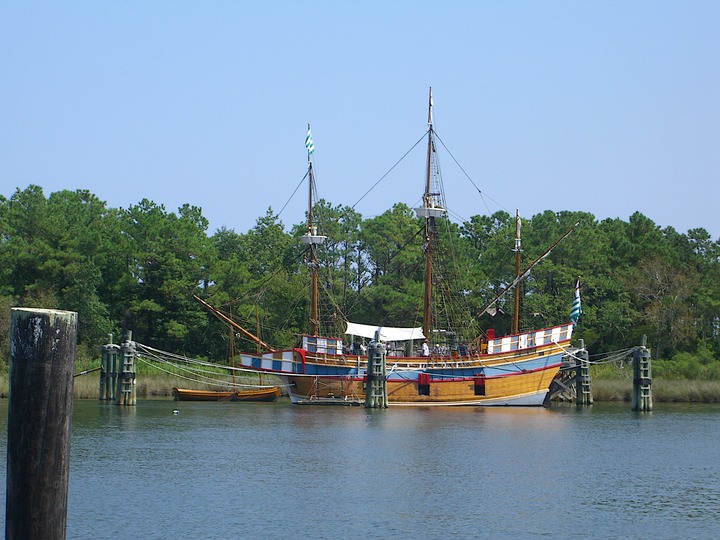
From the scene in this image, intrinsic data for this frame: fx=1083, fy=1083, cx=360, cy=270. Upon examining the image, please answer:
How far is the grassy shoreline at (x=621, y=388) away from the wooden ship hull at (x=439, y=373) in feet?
20.1

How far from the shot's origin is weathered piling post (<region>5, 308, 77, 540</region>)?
11539 millimetres

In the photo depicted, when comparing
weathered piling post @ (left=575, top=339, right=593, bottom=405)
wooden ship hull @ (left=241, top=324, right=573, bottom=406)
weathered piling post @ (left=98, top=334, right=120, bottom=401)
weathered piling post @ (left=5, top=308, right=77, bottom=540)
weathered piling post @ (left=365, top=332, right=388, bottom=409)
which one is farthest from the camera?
weathered piling post @ (left=575, top=339, right=593, bottom=405)

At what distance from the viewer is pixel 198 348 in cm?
8544

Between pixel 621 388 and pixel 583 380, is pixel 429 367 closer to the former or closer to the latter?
pixel 583 380

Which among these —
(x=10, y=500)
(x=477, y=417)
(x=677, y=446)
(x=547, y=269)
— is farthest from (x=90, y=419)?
(x=547, y=269)

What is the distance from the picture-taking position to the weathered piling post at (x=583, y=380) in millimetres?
66500

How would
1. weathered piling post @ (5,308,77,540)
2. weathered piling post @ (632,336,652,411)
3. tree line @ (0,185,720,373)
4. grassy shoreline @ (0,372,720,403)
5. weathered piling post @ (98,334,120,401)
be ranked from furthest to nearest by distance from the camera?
tree line @ (0,185,720,373), grassy shoreline @ (0,372,720,403), weathered piling post @ (98,334,120,401), weathered piling post @ (632,336,652,411), weathered piling post @ (5,308,77,540)

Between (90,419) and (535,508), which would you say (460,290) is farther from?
(535,508)

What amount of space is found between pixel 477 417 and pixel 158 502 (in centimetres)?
3191

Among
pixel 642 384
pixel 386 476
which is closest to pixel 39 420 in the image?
pixel 386 476

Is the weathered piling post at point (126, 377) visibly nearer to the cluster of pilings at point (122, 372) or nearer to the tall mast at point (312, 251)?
the cluster of pilings at point (122, 372)

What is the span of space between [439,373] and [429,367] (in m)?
0.74

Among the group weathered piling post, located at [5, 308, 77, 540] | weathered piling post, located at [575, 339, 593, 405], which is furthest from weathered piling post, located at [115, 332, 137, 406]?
weathered piling post, located at [5, 308, 77, 540]

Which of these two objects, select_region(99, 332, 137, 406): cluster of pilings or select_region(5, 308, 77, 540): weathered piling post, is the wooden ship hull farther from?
select_region(5, 308, 77, 540): weathered piling post
